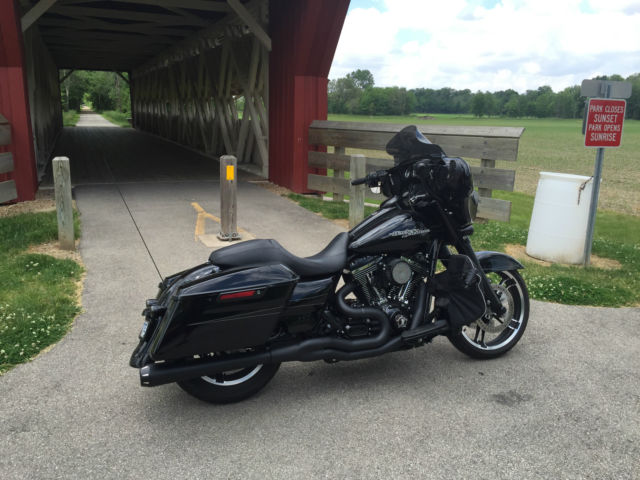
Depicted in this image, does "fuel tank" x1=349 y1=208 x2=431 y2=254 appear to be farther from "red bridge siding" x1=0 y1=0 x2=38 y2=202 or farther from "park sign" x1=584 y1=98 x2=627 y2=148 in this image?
"red bridge siding" x1=0 y1=0 x2=38 y2=202

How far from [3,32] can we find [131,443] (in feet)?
25.3

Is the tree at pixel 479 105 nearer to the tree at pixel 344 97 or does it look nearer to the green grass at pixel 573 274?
the tree at pixel 344 97

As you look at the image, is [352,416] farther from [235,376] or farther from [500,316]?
[500,316]

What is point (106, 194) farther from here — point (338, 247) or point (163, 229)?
point (338, 247)

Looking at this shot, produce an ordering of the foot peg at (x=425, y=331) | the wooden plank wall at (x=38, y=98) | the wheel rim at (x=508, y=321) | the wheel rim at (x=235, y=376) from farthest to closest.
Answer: the wooden plank wall at (x=38, y=98), the wheel rim at (x=508, y=321), the foot peg at (x=425, y=331), the wheel rim at (x=235, y=376)

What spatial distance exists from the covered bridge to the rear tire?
22.7ft

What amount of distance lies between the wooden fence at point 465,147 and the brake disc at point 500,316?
369cm

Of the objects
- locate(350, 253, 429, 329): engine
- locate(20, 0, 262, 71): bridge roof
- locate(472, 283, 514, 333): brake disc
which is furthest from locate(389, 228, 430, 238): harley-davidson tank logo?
locate(20, 0, 262, 71): bridge roof

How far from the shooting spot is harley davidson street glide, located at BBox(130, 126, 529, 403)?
3016mm

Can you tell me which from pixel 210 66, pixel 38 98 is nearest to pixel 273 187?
pixel 210 66

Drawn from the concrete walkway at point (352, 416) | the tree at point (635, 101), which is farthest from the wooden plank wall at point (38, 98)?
the tree at point (635, 101)

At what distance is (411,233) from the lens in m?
3.43

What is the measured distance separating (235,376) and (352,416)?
73 cm

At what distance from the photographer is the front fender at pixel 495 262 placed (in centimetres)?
387
